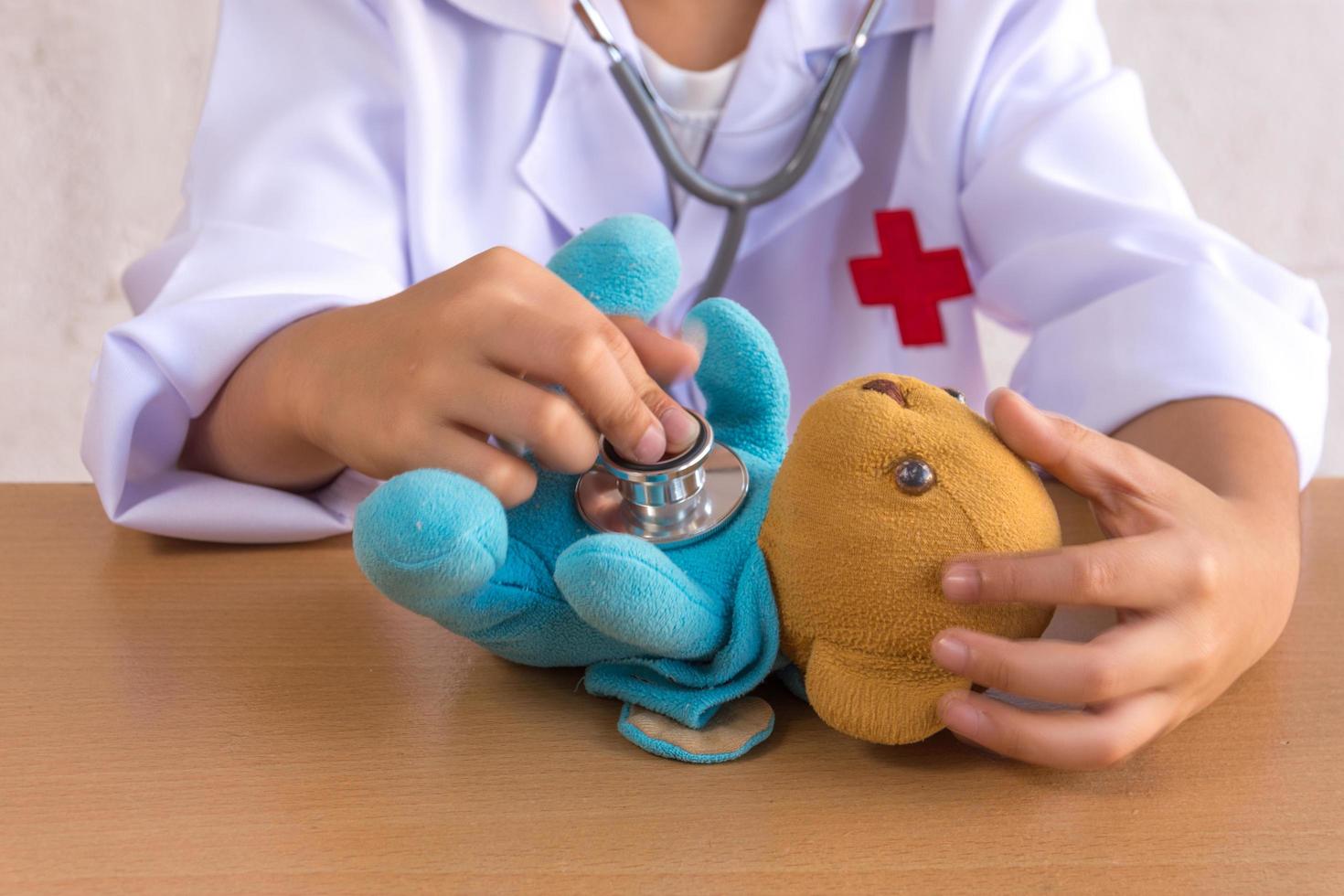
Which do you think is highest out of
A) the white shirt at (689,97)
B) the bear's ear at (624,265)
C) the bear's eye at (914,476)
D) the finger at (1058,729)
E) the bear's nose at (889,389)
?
the white shirt at (689,97)

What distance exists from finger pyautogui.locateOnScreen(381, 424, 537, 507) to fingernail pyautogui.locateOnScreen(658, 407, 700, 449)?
49mm

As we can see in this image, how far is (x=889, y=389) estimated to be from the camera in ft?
1.18

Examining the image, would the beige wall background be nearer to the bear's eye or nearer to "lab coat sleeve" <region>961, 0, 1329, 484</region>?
"lab coat sleeve" <region>961, 0, 1329, 484</region>

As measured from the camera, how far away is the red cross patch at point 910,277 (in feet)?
2.43

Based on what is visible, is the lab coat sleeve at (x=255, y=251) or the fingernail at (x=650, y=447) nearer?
the fingernail at (x=650, y=447)

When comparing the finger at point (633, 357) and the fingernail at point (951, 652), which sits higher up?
the finger at point (633, 357)

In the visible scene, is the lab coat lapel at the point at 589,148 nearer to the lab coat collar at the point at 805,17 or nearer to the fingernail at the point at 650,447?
the lab coat collar at the point at 805,17

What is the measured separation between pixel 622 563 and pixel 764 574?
59 mm

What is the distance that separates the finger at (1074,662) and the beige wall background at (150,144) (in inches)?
46.3

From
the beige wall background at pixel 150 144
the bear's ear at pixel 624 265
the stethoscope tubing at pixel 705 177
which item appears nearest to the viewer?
the bear's ear at pixel 624 265

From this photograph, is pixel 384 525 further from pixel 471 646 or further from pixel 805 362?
pixel 805 362

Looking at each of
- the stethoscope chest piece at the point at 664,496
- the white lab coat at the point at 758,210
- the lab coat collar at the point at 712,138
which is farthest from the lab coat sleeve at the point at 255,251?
Result: the stethoscope chest piece at the point at 664,496

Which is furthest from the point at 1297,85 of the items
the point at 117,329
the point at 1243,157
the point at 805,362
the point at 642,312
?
the point at 117,329

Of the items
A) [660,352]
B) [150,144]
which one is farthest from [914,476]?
[150,144]
